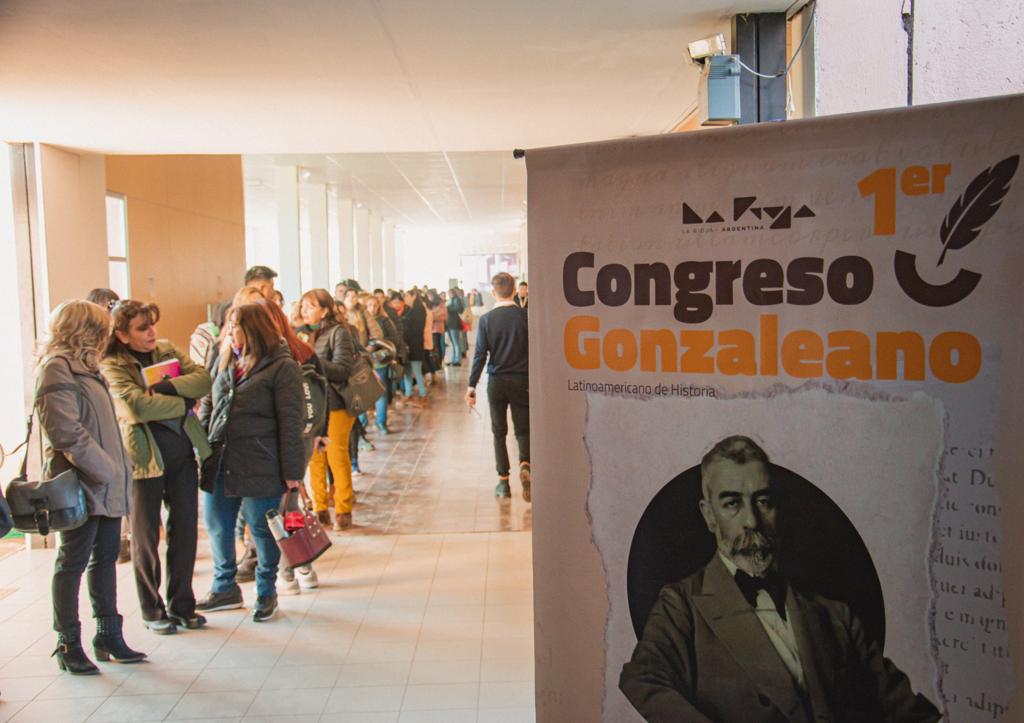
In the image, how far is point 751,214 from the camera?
190 centimetres

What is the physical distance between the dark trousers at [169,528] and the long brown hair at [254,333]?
0.52 m

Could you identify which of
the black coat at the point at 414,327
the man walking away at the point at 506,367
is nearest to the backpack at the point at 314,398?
the man walking away at the point at 506,367

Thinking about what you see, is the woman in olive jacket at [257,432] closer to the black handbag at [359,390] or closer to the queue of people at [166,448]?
the queue of people at [166,448]

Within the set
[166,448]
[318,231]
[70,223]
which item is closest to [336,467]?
[166,448]

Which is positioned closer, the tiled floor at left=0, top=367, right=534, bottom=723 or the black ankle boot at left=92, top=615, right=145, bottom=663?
the tiled floor at left=0, top=367, right=534, bottom=723

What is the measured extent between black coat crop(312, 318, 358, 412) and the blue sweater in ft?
3.71

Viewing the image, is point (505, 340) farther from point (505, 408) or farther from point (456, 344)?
point (456, 344)

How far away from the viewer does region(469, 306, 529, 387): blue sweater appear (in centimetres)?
728

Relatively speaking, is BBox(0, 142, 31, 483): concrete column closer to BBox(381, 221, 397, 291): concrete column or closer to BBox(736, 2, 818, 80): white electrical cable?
BBox(736, 2, 818, 80): white electrical cable

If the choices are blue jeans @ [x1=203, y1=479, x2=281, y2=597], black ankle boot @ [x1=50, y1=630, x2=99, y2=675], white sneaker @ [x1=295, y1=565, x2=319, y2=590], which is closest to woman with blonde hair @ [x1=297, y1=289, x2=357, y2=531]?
white sneaker @ [x1=295, y1=565, x2=319, y2=590]

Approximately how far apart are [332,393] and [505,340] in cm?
150

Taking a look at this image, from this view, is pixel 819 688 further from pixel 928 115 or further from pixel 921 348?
pixel 928 115

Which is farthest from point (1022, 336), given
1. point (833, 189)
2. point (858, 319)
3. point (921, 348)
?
point (833, 189)

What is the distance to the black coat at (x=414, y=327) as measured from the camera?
13203 mm
